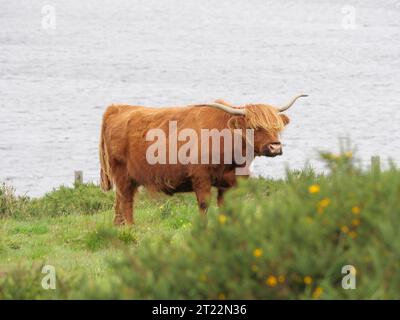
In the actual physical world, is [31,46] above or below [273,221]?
above

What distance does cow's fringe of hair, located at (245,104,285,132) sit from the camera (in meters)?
12.8

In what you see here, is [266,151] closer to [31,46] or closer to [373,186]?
[373,186]

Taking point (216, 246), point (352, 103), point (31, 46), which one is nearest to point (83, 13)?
point (31, 46)

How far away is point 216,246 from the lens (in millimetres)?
6371

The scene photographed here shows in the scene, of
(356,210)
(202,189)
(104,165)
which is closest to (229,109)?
(202,189)

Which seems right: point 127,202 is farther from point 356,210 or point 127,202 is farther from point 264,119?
point 356,210

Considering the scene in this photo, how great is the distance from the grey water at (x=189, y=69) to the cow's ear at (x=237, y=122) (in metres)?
14.0

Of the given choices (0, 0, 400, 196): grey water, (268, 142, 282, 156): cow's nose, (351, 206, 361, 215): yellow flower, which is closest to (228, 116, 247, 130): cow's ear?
(268, 142, 282, 156): cow's nose

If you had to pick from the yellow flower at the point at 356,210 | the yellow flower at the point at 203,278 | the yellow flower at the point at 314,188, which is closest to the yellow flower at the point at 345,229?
the yellow flower at the point at 356,210

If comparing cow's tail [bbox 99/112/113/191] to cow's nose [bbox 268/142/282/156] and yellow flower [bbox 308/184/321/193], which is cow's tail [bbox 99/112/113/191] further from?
yellow flower [bbox 308/184/321/193]

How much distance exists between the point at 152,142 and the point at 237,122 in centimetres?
120

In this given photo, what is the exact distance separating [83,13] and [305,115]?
53362 millimetres

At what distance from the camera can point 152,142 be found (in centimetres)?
1341

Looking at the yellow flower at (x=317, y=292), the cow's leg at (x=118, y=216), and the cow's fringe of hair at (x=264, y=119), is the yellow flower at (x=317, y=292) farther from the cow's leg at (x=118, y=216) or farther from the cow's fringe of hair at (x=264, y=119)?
the cow's leg at (x=118, y=216)
